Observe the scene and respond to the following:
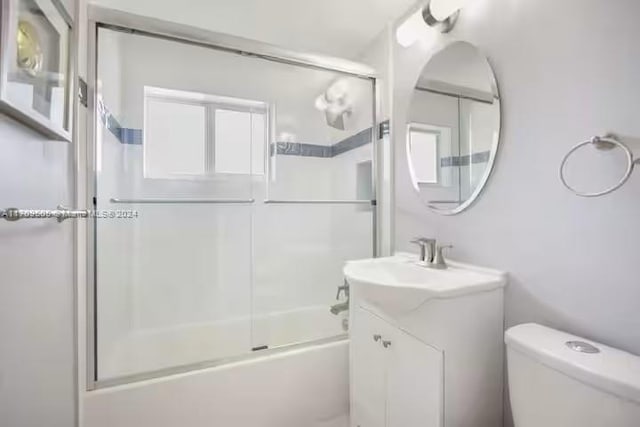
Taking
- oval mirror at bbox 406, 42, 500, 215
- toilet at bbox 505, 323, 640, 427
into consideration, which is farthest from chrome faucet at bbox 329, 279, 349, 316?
toilet at bbox 505, 323, 640, 427

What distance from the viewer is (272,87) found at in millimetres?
2262

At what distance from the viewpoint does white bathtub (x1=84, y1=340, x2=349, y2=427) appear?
1340 millimetres

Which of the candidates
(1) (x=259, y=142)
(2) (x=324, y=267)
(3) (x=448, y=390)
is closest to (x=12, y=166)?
(3) (x=448, y=390)

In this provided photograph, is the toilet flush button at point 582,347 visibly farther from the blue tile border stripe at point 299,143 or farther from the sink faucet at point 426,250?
the blue tile border stripe at point 299,143

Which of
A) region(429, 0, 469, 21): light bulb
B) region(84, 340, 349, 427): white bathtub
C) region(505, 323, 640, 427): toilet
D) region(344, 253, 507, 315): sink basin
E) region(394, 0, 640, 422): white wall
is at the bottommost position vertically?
region(84, 340, 349, 427): white bathtub

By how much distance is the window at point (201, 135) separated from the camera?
7.10 feet

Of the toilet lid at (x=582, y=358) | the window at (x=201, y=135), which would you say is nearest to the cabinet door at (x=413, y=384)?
the toilet lid at (x=582, y=358)

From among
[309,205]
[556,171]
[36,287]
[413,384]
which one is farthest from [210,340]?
[556,171]

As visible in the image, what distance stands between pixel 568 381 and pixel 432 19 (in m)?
1.48

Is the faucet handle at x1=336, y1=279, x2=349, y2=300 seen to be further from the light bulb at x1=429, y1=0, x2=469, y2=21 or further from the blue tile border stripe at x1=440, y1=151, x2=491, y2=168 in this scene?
the light bulb at x1=429, y1=0, x2=469, y2=21

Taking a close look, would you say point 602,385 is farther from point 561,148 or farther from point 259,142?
point 259,142

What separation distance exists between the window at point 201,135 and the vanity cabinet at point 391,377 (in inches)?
59.5

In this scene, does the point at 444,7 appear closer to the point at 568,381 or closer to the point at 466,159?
the point at 466,159

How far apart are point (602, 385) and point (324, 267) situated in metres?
1.80
